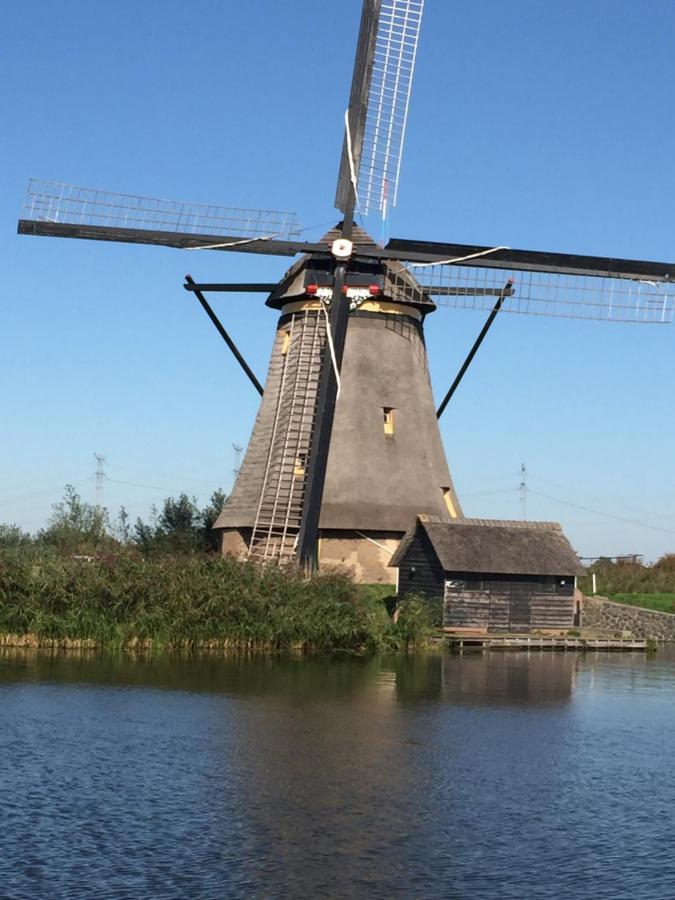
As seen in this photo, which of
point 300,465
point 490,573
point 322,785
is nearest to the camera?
point 322,785

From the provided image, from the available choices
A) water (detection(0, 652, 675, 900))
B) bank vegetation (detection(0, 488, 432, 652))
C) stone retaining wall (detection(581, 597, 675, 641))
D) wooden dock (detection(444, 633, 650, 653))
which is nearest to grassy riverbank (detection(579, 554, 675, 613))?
stone retaining wall (detection(581, 597, 675, 641))

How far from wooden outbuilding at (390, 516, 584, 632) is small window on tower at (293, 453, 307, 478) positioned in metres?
3.29

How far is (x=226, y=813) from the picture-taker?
12.7 meters

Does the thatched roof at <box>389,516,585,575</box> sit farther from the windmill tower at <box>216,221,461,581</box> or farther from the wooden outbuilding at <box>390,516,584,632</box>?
the windmill tower at <box>216,221,461,581</box>

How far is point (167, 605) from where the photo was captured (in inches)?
1003

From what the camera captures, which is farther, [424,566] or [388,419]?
[388,419]

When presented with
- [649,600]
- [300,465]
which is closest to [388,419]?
[300,465]

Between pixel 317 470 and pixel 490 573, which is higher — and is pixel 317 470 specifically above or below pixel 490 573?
above

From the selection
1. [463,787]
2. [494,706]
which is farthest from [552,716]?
[463,787]

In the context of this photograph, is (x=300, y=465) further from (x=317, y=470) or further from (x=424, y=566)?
(x=424, y=566)

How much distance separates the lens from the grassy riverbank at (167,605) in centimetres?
2512

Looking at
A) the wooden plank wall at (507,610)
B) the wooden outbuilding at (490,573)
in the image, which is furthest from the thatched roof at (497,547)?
the wooden plank wall at (507,610)

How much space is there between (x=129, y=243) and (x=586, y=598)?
16.6m

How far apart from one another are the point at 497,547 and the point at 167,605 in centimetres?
1039
